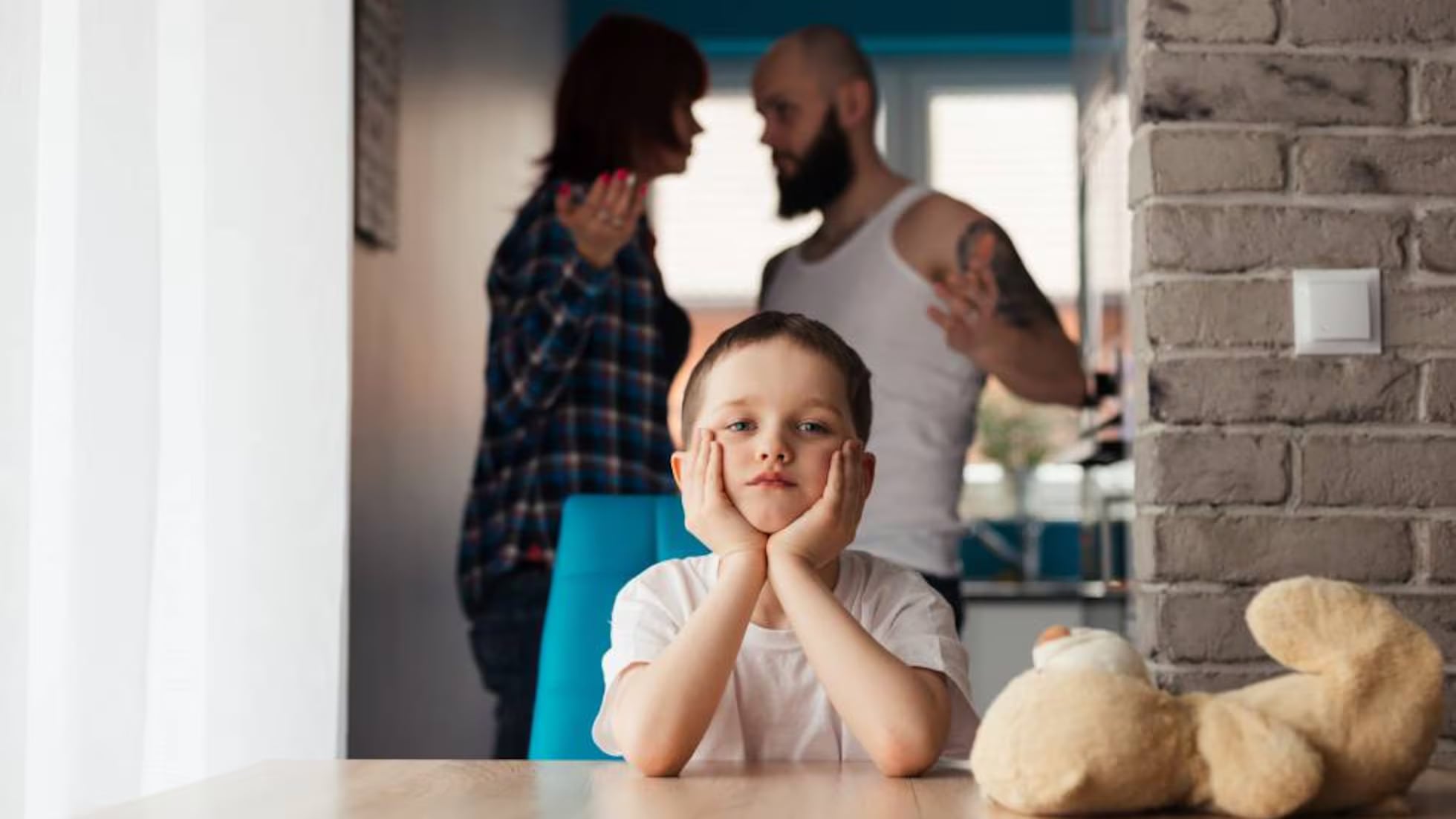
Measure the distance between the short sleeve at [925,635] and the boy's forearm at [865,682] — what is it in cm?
8

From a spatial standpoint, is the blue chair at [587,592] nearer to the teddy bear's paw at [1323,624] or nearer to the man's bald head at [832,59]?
the teddy bear's paw at [1323,624]

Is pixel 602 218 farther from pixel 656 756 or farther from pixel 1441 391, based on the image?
pixel 656 756

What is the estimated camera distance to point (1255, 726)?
2.84 feet

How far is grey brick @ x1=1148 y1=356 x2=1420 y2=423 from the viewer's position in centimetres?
170

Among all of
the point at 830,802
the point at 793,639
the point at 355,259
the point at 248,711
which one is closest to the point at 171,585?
the point at 248,711

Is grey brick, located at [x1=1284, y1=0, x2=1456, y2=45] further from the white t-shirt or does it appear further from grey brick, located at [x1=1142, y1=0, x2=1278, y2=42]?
the white t-shirt

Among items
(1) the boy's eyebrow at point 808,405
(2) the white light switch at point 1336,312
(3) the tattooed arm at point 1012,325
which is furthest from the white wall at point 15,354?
(3) the tattooed arm at point 1012,325

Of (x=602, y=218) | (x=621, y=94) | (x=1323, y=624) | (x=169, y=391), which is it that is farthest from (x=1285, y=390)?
(x=621, y=94)

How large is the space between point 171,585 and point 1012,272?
223cm

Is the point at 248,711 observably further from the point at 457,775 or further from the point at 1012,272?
the point at 1012,272

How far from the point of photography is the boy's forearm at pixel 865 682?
114cm

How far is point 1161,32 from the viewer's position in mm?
1744

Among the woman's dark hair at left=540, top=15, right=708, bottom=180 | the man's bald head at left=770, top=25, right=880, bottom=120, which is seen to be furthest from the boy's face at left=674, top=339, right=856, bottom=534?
the man's bald head at left=770, top=25, right=880, bottom=120

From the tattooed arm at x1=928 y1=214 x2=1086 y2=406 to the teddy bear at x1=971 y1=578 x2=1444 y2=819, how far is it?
250 cm
